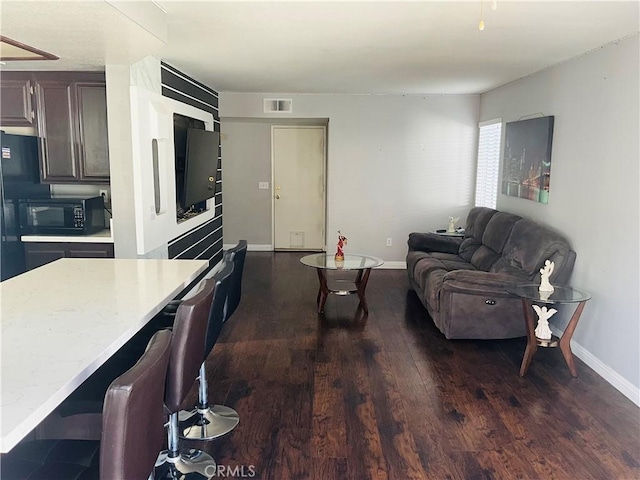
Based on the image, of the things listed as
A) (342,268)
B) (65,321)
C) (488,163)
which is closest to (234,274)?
(65,321)

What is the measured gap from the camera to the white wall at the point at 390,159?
21.3 ft

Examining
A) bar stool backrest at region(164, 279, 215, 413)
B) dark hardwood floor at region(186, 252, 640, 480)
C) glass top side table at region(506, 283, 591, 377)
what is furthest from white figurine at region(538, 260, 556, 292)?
bar stool backrest at region(164, 279, 215, 413)

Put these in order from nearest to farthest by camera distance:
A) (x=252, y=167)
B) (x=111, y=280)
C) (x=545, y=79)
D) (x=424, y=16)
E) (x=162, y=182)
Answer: (x=111, y=280)
(x=424, y=16)
(x=162, y=182)
(x=545, y=79)
(x=252, y=167)

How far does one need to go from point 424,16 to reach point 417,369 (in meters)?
2.35

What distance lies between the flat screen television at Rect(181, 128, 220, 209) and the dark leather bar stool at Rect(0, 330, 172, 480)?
3.08 metres

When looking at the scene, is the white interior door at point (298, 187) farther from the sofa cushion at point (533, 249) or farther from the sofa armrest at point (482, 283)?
the sofa armrest at point (482, 283)

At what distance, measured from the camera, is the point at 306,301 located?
5262 mm

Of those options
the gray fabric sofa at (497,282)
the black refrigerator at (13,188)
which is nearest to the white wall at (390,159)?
the gray fabric sofa at (497,282)

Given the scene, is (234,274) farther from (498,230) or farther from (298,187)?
(298,187)

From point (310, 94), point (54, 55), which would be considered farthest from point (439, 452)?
point (310, 94)

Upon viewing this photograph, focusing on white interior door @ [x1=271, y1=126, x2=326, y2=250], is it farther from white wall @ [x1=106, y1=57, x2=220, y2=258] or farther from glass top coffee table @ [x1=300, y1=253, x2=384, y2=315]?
white wall @ [x1=106, y1=57, x2=220, y2=258]

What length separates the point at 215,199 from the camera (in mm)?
6469

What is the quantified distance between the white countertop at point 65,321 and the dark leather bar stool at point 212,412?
21cm

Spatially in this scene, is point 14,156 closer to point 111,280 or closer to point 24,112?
point 24,112
